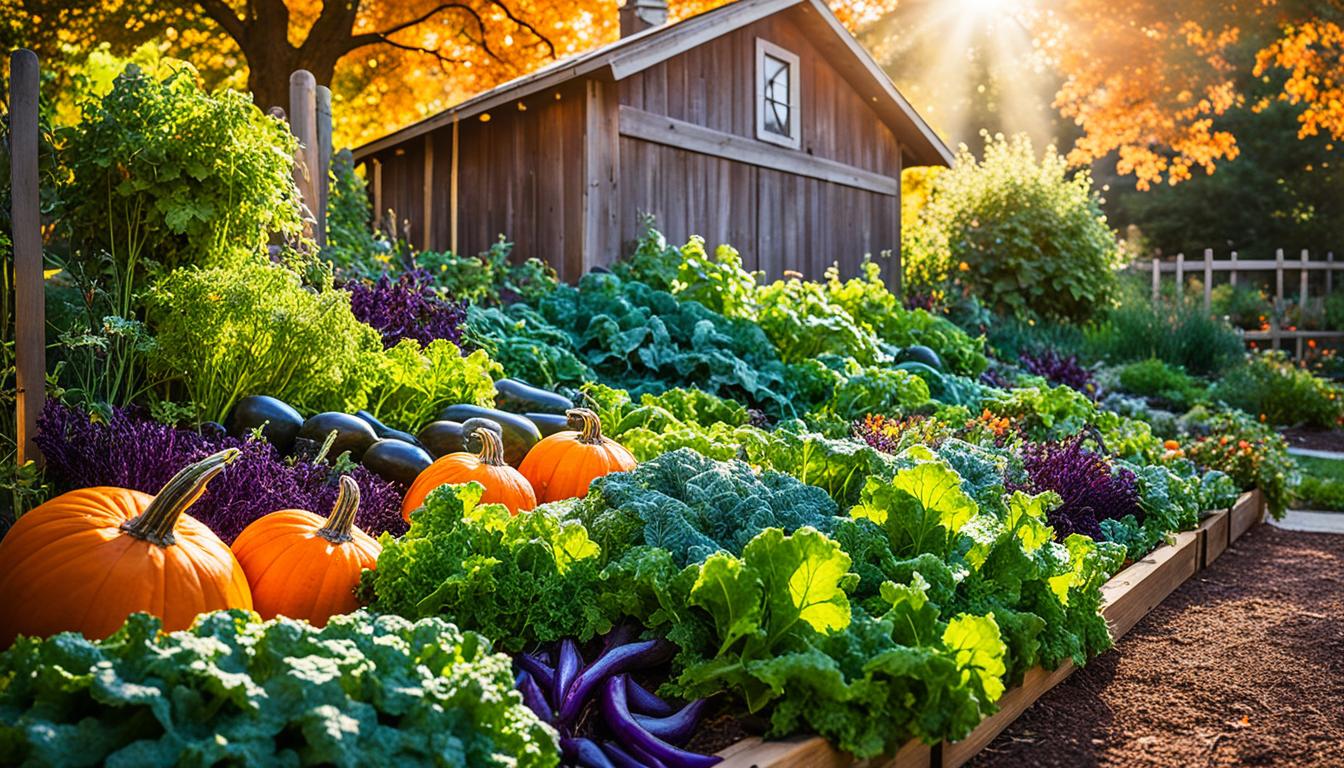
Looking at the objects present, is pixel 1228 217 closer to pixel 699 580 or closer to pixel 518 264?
pixel 518 264

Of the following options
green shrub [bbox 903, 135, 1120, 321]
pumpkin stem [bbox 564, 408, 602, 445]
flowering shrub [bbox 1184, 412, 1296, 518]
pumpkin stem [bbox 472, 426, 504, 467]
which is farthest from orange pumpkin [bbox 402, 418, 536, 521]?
green shrub [bbox 903, 135, 1120, 321]

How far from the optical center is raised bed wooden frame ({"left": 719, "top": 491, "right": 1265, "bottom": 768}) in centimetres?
215

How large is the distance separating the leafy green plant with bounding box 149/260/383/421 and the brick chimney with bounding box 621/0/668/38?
7.92m

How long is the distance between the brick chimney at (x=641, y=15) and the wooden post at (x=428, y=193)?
243 centimetres

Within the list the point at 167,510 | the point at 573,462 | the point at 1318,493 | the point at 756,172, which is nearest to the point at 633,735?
the point at 167,510

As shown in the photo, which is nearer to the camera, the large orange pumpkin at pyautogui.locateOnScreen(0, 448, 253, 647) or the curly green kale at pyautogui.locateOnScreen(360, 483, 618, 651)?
the large orange pumpkin at pyautogui.locateOnScreen(0, 448, 253, 647)

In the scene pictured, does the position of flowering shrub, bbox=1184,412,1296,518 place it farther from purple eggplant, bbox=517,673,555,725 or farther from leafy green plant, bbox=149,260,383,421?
purple eggplant, bbox=517,673,555,725

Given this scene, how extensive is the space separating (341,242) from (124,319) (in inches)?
120

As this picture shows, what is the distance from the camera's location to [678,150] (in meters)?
9.73

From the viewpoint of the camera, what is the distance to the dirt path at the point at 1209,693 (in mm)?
2740

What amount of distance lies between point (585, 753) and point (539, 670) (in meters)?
0.32

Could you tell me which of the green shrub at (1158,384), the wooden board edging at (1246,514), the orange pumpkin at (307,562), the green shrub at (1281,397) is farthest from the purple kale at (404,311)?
the green shrub at (1281,397)

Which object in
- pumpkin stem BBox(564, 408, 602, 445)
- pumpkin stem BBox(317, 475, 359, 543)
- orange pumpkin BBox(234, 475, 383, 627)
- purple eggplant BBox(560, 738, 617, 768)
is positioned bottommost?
purple eggplant BBox(560, 738, 617, 768)

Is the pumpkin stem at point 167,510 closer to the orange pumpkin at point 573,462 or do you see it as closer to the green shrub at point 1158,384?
the orange pumpkin at point 573,462
